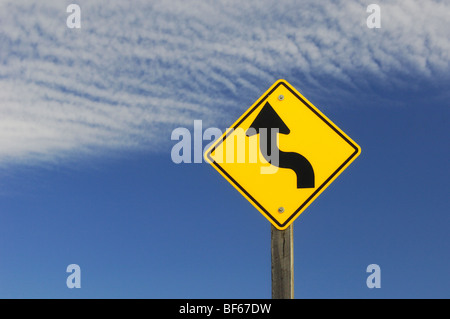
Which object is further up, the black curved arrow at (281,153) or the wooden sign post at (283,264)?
the black curved arrow at (281,153)

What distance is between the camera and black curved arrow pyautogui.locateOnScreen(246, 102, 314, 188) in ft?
14.8

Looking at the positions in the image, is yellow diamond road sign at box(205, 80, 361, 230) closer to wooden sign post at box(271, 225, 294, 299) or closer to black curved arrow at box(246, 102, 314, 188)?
black curved arrow at box(246, 102, 314, 188)

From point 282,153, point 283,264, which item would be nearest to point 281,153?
point 282,153

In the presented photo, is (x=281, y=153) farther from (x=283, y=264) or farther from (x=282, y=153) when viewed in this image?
(x=283, y=264)

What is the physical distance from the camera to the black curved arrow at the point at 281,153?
4496 millimetres

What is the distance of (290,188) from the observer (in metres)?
4.48

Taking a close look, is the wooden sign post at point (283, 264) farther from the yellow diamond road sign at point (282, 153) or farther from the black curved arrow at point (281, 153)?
the black curved arrow at point (281, 153)

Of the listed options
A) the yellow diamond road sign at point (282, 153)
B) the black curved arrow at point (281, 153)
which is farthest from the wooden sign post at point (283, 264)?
the black curved arrow at point (281, 153)

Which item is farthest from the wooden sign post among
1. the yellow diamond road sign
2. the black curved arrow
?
the black curved arrow
